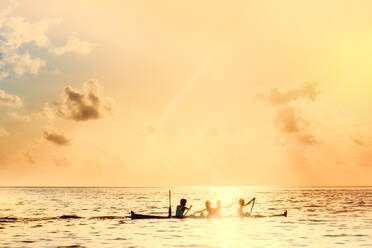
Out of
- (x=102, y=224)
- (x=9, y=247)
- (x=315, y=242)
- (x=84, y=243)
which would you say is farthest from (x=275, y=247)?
(x=102, y=224)

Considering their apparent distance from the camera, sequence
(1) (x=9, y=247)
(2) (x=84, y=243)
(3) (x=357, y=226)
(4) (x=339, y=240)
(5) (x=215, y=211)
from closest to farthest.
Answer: (1) (x=9, y=247) → (2) (x=84, y=243) → (4) (x=339, y=240) → (3) (x=357, y=226) → (5) (x=215, y=211)

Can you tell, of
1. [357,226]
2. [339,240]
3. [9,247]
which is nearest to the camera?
[9,247]

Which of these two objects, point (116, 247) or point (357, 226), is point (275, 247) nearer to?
point (116, 247)

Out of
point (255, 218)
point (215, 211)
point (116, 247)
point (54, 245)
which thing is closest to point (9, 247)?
point (54, 245)

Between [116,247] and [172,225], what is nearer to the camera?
[116,247]

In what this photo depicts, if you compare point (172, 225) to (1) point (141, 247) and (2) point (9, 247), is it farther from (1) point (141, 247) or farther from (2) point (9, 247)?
(2) point (9, 247)

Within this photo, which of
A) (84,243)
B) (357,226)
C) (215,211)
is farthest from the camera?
(215,211)

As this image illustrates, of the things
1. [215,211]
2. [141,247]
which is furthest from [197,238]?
[215,211]

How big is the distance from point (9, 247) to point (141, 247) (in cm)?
878

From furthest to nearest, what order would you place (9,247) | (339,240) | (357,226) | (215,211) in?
(215,211)
(357,226)
(339,240)
(9,247)

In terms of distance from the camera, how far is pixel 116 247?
3469 cm

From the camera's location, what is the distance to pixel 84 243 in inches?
1444

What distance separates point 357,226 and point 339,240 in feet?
42.8

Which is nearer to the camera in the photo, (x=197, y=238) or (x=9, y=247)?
(x=9, y=247)
